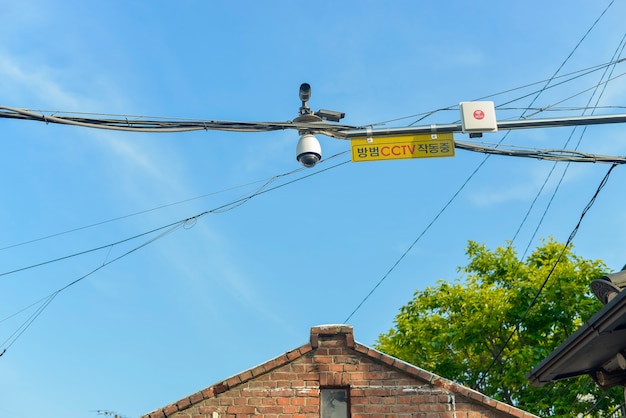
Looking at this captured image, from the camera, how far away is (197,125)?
31.0 feet

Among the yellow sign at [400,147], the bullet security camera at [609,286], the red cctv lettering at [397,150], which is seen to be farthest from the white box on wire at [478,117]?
the bullet security camera at [609,286]

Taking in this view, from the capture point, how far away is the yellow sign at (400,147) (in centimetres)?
922

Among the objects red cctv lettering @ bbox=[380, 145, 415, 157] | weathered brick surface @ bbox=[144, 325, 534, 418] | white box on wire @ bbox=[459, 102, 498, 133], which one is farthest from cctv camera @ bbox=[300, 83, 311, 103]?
weathered brick surface @ bbox=[144, 325, 534, 418]

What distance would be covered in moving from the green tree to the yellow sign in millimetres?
15152

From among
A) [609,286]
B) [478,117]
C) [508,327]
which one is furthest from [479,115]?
[508,327]

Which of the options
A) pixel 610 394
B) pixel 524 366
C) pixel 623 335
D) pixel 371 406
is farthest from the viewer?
pixel 524 366

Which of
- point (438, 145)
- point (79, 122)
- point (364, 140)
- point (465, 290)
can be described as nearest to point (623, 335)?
point (438, 145)

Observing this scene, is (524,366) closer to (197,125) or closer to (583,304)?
(583,304)

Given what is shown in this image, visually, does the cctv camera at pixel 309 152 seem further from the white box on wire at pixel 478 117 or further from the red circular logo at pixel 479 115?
the red circular logo at pixel 479 115

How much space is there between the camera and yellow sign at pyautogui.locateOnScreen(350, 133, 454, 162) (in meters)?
9.22

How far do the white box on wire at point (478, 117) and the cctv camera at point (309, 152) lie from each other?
73.9 inches

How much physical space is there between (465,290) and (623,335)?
61.9ft

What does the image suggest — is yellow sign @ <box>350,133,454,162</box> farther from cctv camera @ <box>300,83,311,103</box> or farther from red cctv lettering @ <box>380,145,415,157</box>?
cctv camera @ <box>300,83,311,103</box>

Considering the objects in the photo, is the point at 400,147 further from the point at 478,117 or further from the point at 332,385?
the point at 332,385
